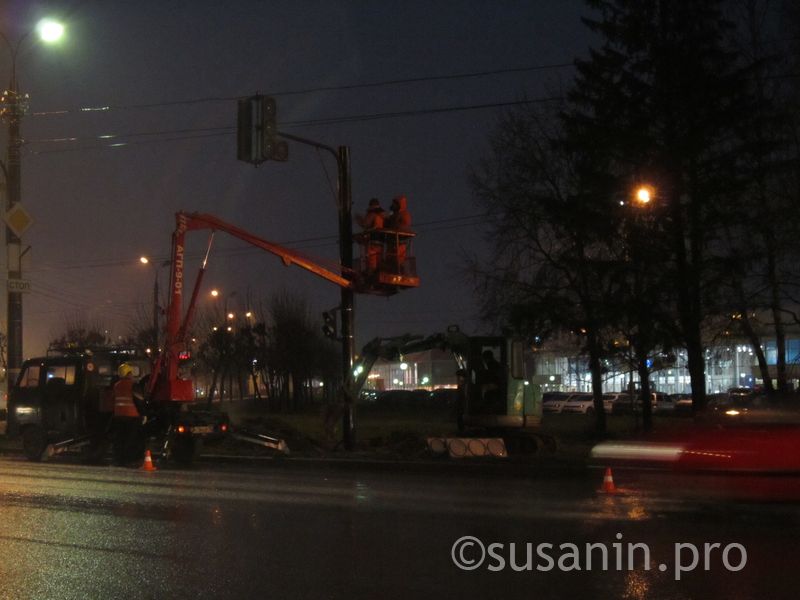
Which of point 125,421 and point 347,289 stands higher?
point 347,289

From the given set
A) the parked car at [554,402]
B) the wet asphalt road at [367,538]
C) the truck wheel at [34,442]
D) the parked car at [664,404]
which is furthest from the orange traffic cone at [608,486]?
the parked car at [554,402]

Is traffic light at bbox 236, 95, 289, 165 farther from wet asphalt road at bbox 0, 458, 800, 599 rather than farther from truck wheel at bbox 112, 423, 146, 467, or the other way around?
truck wheel at bbox 112, 423, 146, 467

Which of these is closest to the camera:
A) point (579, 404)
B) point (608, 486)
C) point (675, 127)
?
point (608, 486)

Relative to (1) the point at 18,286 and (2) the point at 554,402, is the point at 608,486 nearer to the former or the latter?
(1) the point at 18,286

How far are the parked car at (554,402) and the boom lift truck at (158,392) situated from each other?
34.5 m

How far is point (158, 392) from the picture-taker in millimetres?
19609

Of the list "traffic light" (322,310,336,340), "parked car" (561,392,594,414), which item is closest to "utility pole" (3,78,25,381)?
"traffic light" (322,310,336,340)

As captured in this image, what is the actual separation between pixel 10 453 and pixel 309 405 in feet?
140

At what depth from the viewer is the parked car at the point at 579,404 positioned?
176 ft

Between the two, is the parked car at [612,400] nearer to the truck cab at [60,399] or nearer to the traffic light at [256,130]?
the truck cab at [60,399]

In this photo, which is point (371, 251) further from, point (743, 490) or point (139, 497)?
point (743, 490)

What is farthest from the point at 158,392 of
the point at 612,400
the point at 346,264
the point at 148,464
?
the point at 612,400

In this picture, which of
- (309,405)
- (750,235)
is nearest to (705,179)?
(750,235)

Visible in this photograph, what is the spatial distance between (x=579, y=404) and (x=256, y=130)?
41.1 meters
